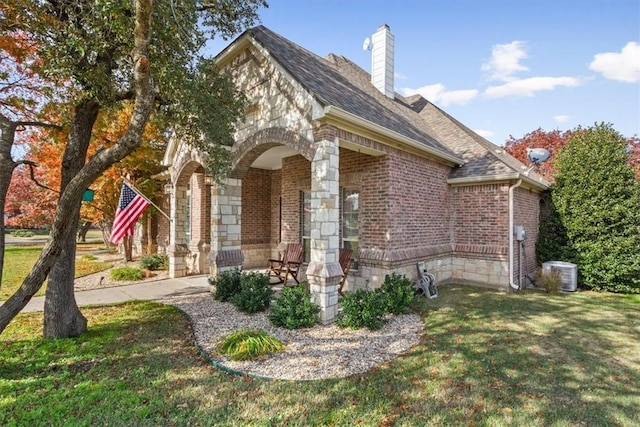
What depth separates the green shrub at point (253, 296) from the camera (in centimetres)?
652

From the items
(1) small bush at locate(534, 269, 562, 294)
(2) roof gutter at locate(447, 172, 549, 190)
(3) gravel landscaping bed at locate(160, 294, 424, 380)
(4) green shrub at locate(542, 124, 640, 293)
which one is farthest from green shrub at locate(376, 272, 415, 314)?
(4) green shrub at locate(542, 124, 640, 293)

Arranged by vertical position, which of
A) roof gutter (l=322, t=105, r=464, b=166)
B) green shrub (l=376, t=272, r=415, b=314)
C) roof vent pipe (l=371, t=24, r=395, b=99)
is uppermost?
roof vent pipe (l=371, t=24, r=395, b=99)

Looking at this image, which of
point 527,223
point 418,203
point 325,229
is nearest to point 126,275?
point 325,229

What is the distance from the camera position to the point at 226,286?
7.47 metres

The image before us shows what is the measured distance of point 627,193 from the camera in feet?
29.7

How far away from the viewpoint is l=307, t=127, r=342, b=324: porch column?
5793 millimetres

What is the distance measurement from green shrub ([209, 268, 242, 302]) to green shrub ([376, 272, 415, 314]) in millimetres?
3407

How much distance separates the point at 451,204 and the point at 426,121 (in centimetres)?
447

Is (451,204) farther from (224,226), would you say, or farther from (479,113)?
(224,226)

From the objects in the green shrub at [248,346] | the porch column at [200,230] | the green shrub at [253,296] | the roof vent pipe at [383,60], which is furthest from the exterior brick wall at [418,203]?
the porch column at [200,230]

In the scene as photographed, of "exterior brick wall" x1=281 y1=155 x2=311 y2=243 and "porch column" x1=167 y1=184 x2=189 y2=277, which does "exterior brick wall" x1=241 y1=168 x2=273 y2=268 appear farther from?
"porch column" x1=167 y1=184 x2=189 y2=277

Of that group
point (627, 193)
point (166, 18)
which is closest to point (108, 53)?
point (166, 18)

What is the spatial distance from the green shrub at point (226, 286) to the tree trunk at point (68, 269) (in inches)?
109

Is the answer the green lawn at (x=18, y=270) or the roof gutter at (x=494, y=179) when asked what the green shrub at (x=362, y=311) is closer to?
the roof gutter at (x=494, y=179)
